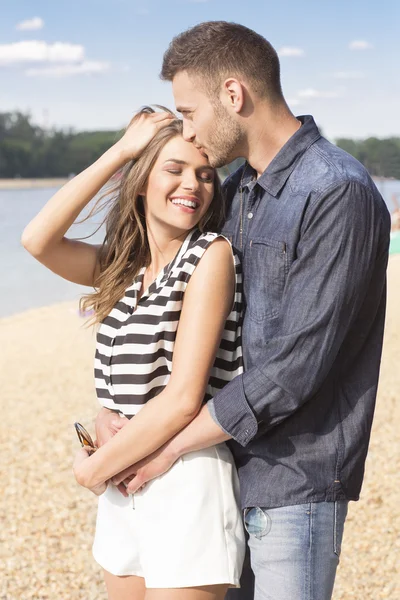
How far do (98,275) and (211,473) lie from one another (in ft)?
2.57

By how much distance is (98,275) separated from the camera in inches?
99.7

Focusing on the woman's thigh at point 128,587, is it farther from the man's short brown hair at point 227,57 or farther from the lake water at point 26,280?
the lake water at point 26,280

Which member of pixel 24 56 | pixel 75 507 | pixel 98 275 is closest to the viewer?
pixel 98 275

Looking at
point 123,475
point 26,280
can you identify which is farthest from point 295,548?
point 26,280

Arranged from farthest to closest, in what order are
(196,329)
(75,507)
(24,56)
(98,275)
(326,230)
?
(24,56) → (75,507) → (98,275) → (196,329) → (326,230)

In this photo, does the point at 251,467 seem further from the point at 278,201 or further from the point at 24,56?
the point at 24,56

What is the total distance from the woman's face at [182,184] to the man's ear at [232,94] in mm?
184

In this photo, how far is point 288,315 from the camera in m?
1.93

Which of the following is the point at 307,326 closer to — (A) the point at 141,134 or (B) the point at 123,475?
(B) the point at 123,475

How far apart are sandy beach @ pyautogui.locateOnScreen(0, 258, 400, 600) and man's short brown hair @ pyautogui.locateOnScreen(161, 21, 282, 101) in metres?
2.95

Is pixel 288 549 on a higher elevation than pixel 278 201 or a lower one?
lower

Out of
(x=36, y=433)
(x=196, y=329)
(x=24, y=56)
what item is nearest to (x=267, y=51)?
(x=196, y=329)

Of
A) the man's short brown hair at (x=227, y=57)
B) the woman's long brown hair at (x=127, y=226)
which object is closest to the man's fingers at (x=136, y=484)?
the woman's long brown hair at (x=127, y=226)

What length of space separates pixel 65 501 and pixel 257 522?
3555mm
